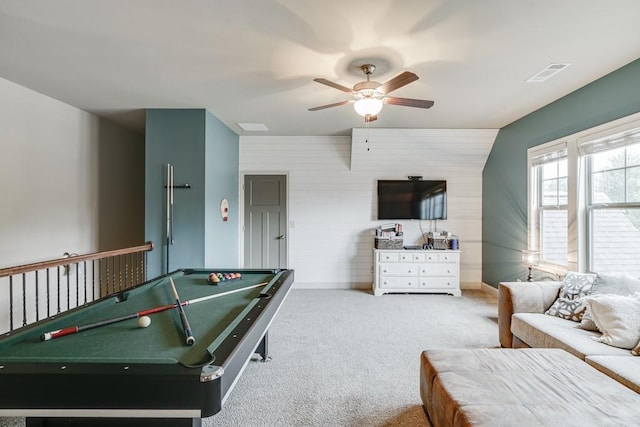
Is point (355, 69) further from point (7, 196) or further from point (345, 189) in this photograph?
point (7, 196)

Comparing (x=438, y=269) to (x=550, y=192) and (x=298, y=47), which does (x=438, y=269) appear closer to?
(x=550, y=192)

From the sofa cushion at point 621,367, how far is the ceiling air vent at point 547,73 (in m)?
2.41

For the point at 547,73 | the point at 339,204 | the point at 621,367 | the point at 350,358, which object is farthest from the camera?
the point at 339,204

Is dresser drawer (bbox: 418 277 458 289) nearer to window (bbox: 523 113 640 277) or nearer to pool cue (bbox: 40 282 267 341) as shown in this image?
window (bbox: 523 113 640 277)

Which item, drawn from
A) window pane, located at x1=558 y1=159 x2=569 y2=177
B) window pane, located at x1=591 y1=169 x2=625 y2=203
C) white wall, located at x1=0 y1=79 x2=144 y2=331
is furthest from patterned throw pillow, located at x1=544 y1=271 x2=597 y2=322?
white wall, located at x1=0 y1=79 x2=144 y2=331

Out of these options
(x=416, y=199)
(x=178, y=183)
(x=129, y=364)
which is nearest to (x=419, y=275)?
(x=416, y=199)

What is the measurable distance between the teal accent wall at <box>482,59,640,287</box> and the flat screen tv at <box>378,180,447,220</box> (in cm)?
76

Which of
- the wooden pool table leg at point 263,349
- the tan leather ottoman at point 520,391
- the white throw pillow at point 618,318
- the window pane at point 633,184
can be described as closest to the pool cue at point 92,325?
the wooden pool table leg at point 263,349

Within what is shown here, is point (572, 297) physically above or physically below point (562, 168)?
below

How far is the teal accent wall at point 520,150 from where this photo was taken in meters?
2.93

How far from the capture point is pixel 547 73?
9.89 ft

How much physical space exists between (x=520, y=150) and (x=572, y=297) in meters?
2.44

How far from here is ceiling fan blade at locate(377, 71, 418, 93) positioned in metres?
2.36

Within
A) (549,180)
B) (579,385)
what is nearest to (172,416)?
(579,385)
